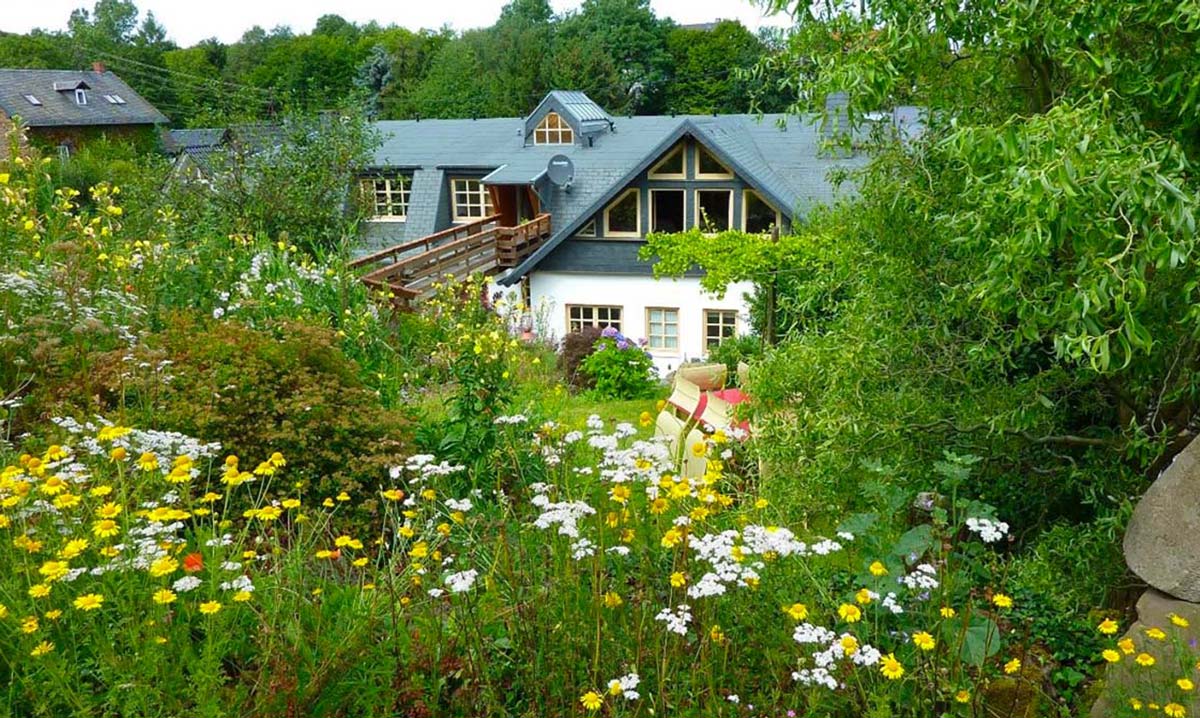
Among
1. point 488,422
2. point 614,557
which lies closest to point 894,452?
point 614,557

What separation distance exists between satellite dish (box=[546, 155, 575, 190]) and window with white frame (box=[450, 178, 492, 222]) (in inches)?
139

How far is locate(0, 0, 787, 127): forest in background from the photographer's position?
4850 cm

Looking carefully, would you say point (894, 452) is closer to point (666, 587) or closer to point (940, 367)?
point (940, 367)

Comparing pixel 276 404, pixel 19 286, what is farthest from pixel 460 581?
pixel 19 286

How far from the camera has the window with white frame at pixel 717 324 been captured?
2217 centimetres

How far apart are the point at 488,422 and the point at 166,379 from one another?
1714 mm

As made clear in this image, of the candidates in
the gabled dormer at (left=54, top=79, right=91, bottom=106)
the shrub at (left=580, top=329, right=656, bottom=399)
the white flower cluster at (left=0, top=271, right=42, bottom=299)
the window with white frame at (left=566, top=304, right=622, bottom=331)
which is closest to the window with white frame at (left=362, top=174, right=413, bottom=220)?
the window with white frame at (left=566, top=304, right=622, bottom=331)

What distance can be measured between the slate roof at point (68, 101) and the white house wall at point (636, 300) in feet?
83.8

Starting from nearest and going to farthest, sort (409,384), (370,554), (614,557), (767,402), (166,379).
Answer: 1. (614,557)
2. (370,554)
3. (166,379)
4. (767,402)
5. (409,384)

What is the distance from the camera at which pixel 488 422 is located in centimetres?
563

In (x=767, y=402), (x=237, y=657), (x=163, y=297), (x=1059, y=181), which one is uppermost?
(x=1059, y=181)

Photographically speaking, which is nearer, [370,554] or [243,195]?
[370,554]

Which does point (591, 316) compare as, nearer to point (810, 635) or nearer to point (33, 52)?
point (810, 635)

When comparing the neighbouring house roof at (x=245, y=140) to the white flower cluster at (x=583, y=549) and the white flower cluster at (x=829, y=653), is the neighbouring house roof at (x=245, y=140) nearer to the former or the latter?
the white flower cluster at (x=583, y=549)
